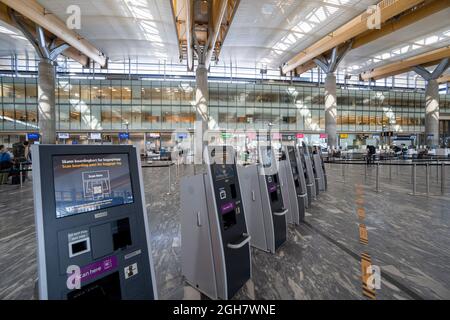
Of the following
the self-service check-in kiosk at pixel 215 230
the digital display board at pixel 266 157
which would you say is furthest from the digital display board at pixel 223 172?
the digital display board at pixel 266 157

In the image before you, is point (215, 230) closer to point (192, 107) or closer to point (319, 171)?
point (319, 171)

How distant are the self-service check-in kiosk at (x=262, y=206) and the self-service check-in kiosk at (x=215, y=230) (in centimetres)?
79

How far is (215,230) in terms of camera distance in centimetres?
219

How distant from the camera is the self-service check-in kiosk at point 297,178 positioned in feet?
14.6

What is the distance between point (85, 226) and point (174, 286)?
1577 mm

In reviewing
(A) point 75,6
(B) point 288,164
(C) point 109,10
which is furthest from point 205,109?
Answer: (B) point 288,164

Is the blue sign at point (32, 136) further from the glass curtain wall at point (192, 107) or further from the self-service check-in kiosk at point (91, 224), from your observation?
the self-service check-in kiosk at point (91, 224)

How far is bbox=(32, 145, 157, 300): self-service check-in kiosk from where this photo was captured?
122 cm

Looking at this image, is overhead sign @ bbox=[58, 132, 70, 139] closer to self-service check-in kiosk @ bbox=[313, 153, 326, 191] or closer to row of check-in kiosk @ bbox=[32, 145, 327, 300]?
self-service check-in kiosk @ bbox=[313, 153, 326, 191]

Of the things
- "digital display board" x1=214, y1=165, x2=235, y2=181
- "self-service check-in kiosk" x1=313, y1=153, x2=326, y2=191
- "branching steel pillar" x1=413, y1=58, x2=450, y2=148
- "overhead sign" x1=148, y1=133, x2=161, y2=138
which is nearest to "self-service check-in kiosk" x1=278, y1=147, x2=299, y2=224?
"digital display board" x1=214, y1=165, x2=235, y2=181

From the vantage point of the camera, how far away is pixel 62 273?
4.06 ft

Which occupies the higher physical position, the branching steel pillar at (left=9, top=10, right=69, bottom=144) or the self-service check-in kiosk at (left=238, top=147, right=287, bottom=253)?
the branching steel pillar at (left=9, top=10, right=69, bottom=144)

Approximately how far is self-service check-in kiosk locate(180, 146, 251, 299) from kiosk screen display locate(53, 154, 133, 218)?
0.82 metres
